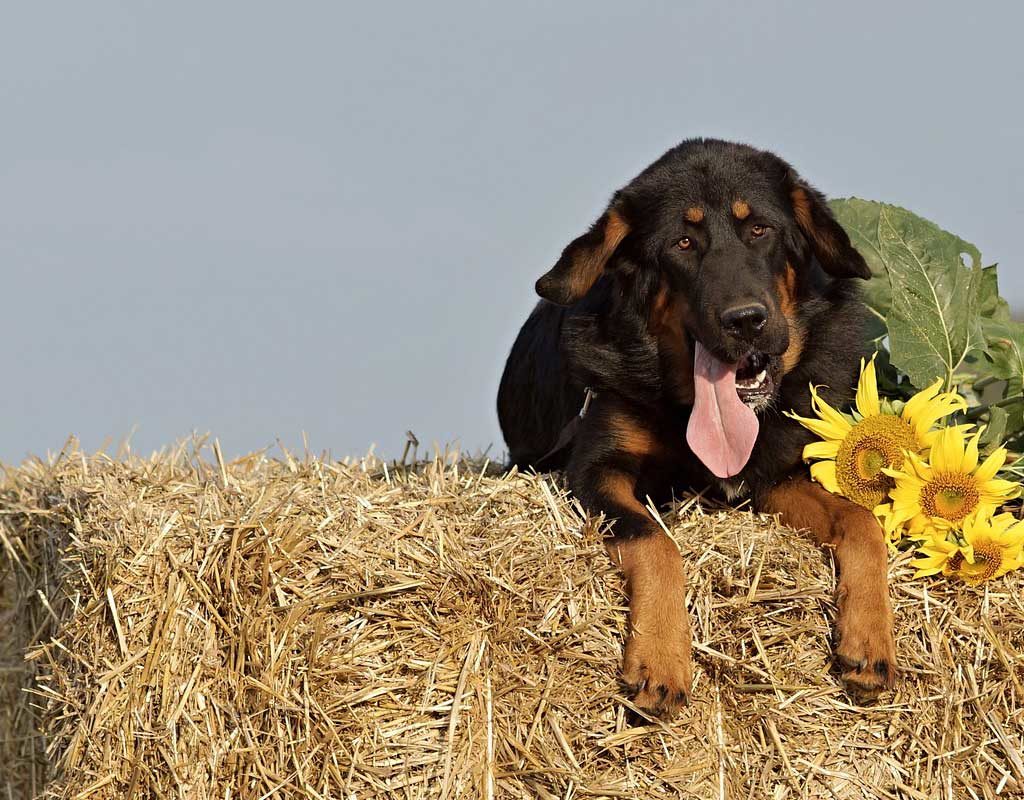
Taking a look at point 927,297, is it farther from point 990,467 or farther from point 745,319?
point 745,319

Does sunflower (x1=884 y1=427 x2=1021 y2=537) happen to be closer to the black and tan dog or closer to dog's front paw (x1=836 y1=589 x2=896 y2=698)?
the black and tan dog

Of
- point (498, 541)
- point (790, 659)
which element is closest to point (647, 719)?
point (790, 659)

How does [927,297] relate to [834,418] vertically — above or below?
above

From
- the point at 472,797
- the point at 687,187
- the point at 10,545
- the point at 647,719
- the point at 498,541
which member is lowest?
the point at 472,797

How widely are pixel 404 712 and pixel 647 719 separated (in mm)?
716

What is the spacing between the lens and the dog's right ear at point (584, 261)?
4.20 metres

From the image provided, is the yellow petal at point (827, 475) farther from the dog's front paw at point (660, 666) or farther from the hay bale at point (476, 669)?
the dog's front paw at point (660, 666)

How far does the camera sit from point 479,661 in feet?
11.1

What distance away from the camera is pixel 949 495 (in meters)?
3.77

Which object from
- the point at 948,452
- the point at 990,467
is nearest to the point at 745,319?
the point at 948,452

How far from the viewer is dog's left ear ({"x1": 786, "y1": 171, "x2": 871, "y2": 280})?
4207 millimetres

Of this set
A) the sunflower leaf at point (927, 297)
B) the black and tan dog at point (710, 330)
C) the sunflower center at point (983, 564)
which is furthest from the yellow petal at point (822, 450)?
the sunflower center at point (983, 564)

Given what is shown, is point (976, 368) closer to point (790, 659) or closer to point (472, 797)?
point (790, 659)

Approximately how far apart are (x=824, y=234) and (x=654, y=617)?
1731 millimetres
